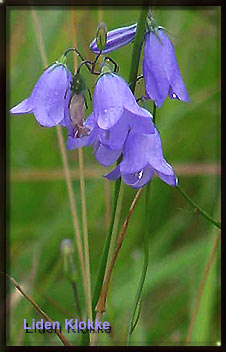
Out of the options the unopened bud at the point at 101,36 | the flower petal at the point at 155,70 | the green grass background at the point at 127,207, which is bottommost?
the green grass background at the point at 127,207

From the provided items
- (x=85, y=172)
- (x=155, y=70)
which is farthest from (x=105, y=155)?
(x=85, y=172)

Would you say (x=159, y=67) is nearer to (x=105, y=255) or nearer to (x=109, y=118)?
(x=109, y=118)

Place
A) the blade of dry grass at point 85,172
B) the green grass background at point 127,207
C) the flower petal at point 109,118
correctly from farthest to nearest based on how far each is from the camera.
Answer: the blade of dry grass at point 85,172
the green grass background at point 127,207
the flower petal at point 109,118

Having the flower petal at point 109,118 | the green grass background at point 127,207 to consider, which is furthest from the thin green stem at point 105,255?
the green grass background at point 127,207

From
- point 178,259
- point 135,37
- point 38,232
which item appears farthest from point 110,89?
point 38,232

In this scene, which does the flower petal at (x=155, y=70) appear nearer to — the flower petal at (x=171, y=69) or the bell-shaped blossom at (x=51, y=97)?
the flower petal at (x=171, y=69)

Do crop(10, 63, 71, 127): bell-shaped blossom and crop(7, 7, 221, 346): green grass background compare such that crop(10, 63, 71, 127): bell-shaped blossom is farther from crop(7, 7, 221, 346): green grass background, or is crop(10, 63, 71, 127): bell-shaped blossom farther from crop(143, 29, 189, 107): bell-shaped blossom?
crop(7, 7, 221, 346): green grass background

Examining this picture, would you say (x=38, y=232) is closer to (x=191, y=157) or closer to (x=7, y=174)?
(x=7, y=174)

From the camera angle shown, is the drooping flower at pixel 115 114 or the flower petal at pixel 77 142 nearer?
the drooping flower at pixel 115 114
